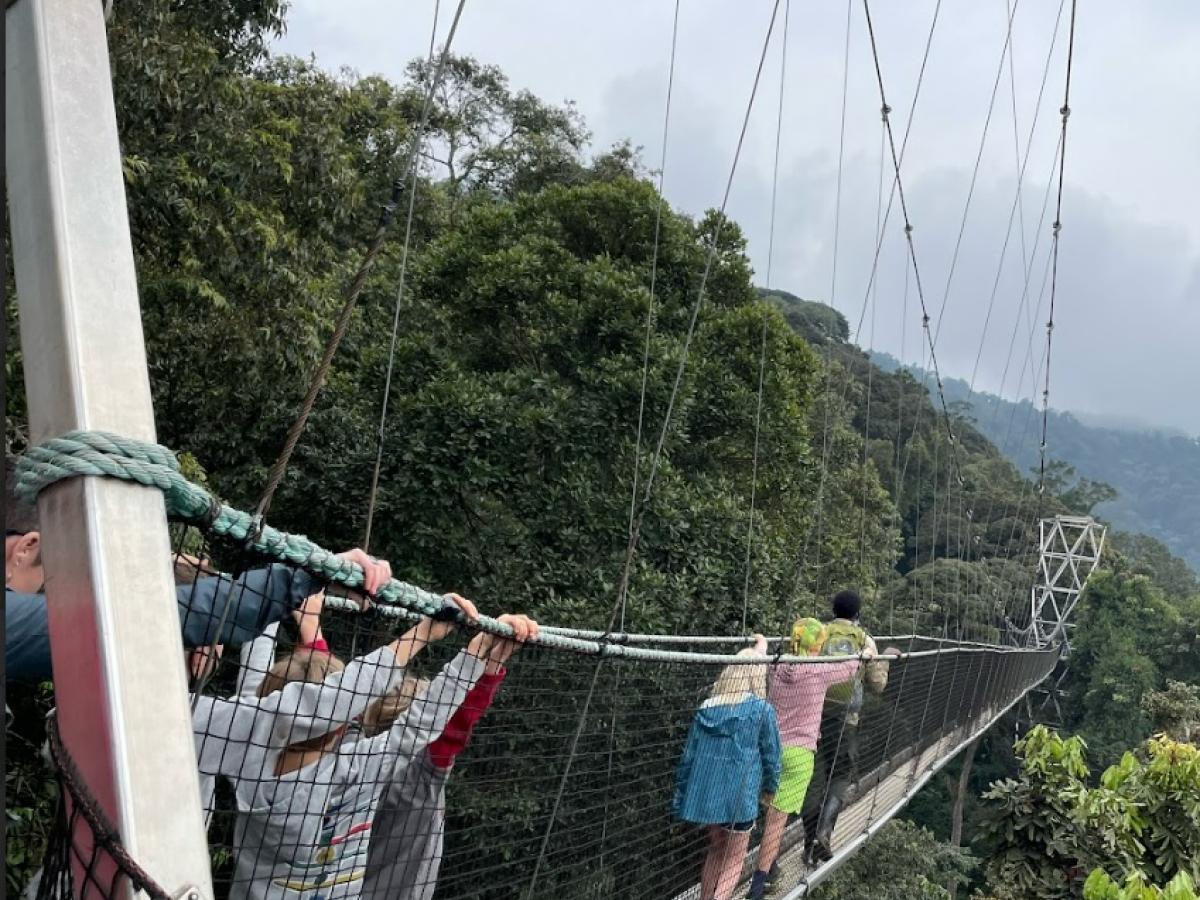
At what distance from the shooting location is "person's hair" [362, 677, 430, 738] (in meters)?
1.18

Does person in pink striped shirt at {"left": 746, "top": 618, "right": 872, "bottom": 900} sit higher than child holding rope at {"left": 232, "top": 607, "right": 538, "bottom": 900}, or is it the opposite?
child holding rope at {"left": 232, "top": 607, "right": 538, "bottom": 900}

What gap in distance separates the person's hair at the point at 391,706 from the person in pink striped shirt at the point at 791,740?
1.28 meters

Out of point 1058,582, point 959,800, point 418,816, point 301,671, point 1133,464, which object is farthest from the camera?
point 1133,464

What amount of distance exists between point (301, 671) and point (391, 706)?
0.46ft

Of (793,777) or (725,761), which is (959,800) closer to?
(793,777)

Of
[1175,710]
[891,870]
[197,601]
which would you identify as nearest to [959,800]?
[1175,710]

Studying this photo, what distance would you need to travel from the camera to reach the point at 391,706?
119 cm

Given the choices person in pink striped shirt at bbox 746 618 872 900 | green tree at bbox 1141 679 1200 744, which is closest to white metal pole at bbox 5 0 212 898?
person in pink striped shirt at bbox 746 618 872 900

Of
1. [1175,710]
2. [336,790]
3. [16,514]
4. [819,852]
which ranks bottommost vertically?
[1175,710]

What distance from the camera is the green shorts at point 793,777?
8.03 ft

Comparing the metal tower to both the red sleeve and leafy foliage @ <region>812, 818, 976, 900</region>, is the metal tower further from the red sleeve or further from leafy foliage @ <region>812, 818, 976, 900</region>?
the red sleeve

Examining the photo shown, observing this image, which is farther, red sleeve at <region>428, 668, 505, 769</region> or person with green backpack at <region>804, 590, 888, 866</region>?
person with green backpack at <region>804, 590, 888, 866</region>

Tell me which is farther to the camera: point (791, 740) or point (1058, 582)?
point (1058, 582)

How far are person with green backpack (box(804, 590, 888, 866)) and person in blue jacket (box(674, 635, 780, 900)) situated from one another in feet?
1.86
